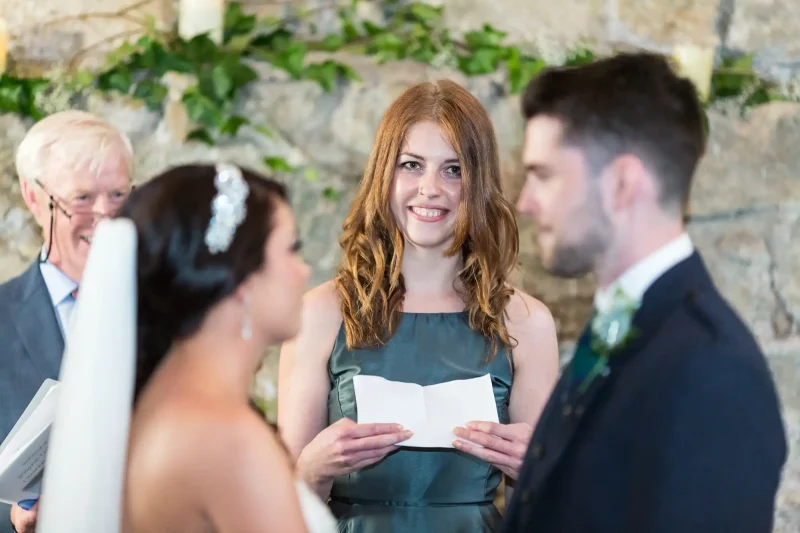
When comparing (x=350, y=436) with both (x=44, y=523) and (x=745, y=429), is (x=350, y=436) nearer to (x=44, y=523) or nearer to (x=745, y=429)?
(x=44, y=523)

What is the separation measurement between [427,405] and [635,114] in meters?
1.06

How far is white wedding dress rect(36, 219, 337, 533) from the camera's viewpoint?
4.62 feet

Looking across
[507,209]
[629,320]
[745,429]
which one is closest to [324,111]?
[507,209]

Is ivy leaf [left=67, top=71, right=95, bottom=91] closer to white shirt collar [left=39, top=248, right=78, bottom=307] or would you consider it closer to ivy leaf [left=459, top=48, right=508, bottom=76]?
white shirt collar [left=39, top=248, right=78, bottom=307]

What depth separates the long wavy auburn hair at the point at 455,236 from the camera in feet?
7.94

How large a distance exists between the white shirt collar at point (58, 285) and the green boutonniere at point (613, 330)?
1317mm

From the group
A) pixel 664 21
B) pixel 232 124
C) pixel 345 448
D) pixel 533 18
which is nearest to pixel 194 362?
pixel 345 448

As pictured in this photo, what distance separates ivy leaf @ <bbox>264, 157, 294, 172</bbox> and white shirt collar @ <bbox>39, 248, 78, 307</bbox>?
84 cm

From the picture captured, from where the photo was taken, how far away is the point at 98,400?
1.43 metres

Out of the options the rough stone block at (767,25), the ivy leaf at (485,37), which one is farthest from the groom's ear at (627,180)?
the rough stone block at (767,25)

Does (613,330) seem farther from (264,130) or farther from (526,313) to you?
(264,130)

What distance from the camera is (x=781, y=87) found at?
3.18 m

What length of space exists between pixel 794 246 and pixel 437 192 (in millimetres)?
1343

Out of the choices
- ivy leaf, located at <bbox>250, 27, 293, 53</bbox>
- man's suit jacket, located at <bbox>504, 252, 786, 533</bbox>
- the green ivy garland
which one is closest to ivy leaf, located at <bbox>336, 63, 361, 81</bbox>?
the green ivy garland
